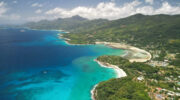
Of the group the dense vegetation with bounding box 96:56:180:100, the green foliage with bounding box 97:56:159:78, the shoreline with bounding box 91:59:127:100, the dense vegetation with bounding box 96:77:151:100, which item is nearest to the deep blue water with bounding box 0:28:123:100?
the shoreline with bounding box 91:59:127:100

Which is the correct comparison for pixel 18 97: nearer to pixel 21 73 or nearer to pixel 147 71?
pixel 21 73

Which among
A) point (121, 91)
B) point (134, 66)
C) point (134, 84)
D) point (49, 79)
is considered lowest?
point (49, 79)

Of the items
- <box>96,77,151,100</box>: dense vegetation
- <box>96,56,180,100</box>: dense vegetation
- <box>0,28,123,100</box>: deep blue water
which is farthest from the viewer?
<box>0,28,123,100</box>: deep blue water

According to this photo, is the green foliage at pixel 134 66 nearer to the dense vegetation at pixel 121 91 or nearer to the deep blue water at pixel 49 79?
the deep blue water at pixel 49 79

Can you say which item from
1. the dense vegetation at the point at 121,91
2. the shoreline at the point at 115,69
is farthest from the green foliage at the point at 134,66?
the dense vegetation at the point at 121,91

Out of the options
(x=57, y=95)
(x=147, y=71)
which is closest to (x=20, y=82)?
(x=57, y=95)

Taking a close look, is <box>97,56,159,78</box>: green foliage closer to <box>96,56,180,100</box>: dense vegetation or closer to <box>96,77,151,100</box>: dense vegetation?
<box>96,56,180,100</box>: dense vegetation

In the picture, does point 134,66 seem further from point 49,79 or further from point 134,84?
point 49,79

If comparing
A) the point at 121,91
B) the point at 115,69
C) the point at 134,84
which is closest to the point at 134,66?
the point at 115,69
